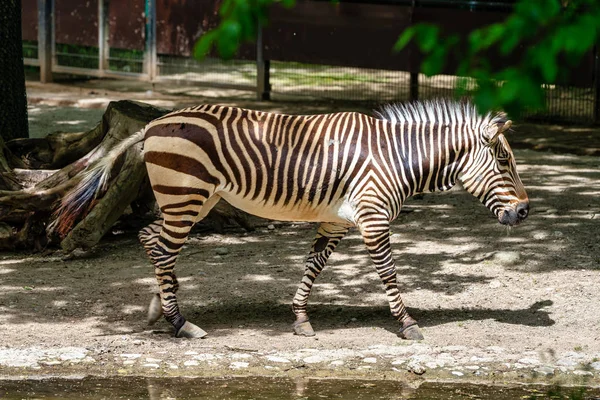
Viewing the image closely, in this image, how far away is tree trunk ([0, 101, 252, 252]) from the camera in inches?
334

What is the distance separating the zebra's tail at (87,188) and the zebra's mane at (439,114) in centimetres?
167

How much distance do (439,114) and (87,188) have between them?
8.05 feet

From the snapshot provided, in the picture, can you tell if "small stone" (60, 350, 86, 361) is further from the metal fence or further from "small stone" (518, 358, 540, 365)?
the metal fence

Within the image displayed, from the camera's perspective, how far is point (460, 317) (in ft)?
23.6

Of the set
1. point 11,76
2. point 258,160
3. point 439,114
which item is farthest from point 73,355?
point 11,76

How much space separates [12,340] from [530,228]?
4795 millimetres

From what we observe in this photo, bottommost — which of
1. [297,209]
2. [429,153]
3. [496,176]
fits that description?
[297,209]

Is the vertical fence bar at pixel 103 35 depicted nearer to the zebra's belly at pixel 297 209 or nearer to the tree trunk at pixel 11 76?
the tree trunk at pixel 11 76

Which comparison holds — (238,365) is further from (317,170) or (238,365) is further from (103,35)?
(103,35)

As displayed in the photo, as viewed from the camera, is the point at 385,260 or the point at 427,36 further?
the point at 385,260

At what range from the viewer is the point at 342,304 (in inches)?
296

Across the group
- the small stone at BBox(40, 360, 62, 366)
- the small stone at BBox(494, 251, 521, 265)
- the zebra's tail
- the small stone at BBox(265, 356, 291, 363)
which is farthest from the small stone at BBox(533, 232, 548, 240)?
the small stone at BBox(40, 360, 62, 366)

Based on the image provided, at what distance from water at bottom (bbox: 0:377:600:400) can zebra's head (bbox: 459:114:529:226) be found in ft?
4.18

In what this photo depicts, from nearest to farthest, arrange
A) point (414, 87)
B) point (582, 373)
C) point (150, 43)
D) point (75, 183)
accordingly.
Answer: point (582, 373), point (75, 183), point (414, 87), point (150, 43)
